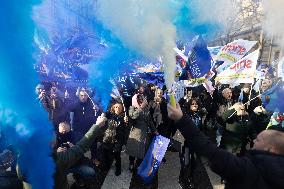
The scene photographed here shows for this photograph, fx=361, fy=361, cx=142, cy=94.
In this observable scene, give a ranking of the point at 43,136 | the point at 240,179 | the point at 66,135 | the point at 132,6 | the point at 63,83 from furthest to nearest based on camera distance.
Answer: the point at 63,83
the point at 66,135
the point at 132,6
the point at 43,136
the point at 240,179

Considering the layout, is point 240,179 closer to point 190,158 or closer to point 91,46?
point 190,158

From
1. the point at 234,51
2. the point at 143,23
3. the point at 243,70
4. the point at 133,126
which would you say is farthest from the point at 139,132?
the point at 234,51

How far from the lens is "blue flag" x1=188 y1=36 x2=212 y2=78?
20.5ft

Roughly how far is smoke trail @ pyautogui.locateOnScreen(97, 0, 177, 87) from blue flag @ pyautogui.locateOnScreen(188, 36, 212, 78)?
1.20 meters

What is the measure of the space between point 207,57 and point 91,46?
364cm

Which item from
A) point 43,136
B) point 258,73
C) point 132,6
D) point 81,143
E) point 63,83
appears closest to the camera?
point 43,136

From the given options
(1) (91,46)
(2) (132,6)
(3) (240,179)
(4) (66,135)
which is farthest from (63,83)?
(3) (240,179)

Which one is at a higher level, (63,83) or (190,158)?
(63,83)

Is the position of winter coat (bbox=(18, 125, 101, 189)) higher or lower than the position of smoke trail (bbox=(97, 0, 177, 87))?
lower

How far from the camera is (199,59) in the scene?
20.9ft

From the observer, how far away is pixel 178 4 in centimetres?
580

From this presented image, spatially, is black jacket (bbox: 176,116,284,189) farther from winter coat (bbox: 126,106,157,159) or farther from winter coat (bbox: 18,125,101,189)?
winter coat (bbox: 126,106,157,159)

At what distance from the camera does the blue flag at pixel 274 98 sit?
23.1 feet

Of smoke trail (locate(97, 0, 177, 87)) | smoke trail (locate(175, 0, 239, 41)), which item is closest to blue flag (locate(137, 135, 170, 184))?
smoke trail (locate(97, 0, 177, 87))
